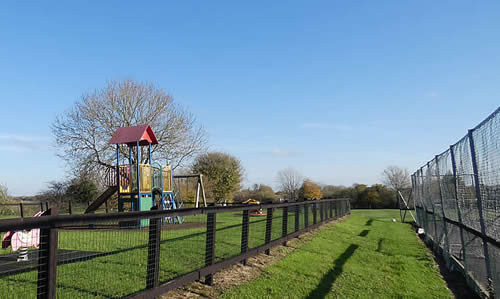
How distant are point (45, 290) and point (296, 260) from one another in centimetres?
456

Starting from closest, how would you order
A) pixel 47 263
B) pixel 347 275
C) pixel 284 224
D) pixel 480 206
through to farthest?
pixel 47 263, pixel 480 206, pixel 347 275, pixel 284 224

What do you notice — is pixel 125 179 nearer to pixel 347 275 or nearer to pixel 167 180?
pixel 167 180

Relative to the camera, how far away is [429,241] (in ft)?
34.2

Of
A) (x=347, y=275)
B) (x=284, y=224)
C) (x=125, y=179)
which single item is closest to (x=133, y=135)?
(x=125, y=179)

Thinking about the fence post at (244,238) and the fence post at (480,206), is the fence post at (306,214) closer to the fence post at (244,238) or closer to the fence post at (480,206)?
the fence post at (244,238)

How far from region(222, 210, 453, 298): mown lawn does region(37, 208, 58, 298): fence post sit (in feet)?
7.15

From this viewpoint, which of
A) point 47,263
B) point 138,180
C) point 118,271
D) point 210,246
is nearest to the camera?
point 47,263

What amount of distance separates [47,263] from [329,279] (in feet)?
13.0

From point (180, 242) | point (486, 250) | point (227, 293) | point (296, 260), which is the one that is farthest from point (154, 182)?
point (486, 250)

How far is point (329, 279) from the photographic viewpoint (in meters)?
5.14

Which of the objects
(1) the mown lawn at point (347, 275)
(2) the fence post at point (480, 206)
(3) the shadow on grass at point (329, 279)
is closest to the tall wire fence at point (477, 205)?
(2) the fence post at point (480, 206)

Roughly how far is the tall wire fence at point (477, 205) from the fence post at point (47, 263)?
433cm

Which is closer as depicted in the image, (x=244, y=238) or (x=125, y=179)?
(x=244, y=238)

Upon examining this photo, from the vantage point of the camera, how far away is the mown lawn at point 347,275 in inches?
178
